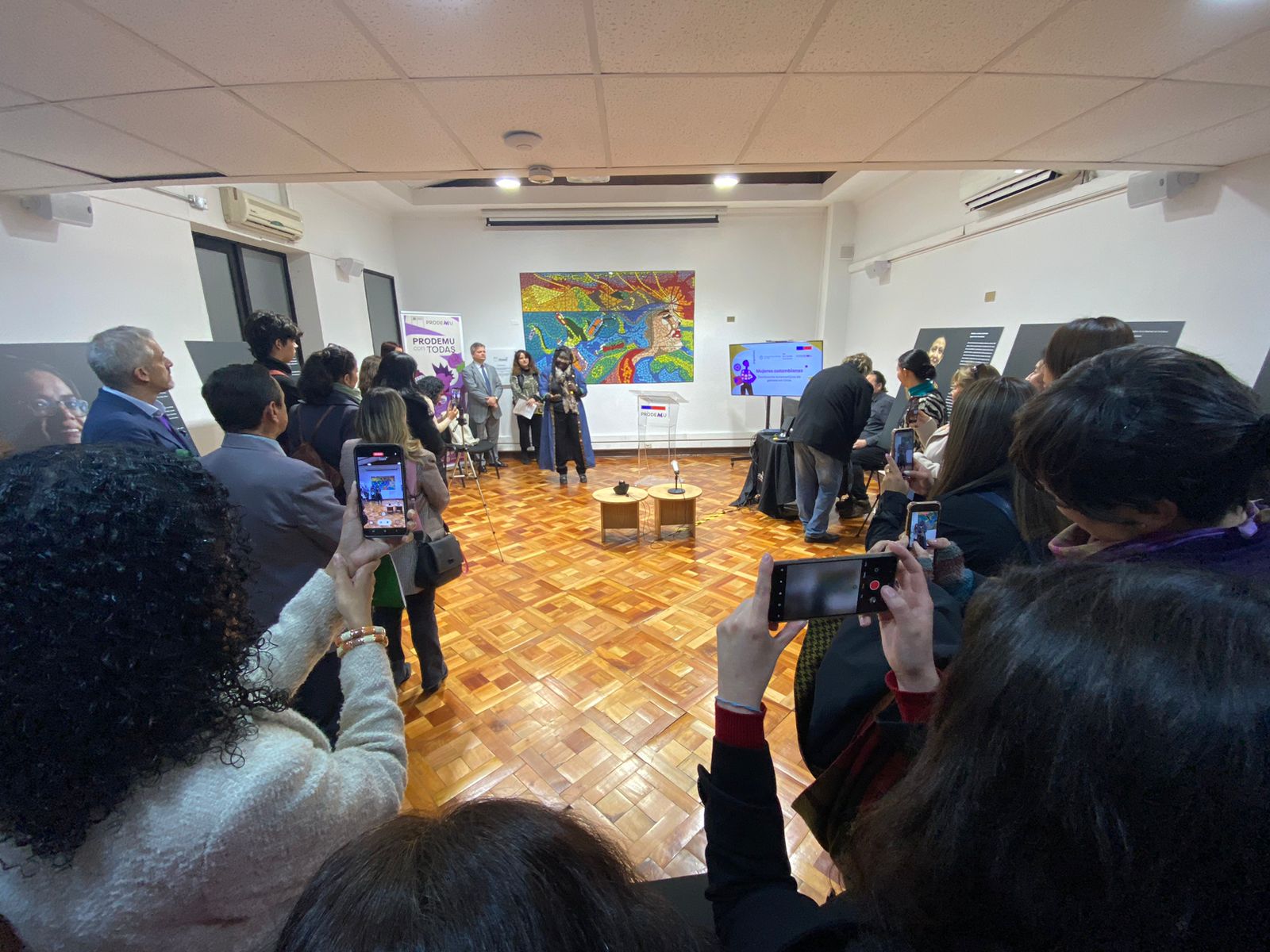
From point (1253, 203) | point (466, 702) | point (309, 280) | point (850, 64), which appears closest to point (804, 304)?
point (1253, 203)

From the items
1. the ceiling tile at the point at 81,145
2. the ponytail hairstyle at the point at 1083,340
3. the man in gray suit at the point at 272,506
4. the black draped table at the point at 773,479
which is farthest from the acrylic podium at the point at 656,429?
the man in gray suit at the point at 272,506

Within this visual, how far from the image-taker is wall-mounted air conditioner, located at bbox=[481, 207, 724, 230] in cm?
588

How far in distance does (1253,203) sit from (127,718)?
4.32 m

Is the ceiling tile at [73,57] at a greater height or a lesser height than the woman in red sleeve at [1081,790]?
greater

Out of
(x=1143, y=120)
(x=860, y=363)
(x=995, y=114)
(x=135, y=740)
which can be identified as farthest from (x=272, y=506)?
(x=860, y=363)

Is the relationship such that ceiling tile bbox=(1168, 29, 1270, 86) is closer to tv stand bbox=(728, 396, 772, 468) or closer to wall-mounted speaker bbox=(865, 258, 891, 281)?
wall-mounted speaker bbox=(865, 258, 891, 281)

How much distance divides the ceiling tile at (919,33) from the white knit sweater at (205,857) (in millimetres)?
1943

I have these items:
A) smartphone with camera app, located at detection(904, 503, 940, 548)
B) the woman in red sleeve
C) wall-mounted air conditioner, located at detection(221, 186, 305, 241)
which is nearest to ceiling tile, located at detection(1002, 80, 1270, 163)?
smartphone with camera app, located at detection(904, 503, 940, 548)

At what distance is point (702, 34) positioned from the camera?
1.34 metres

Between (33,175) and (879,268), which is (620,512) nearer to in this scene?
(33,175)

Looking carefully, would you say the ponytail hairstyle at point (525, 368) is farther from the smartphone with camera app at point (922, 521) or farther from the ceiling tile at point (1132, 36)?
the smartphone with camera app at point (922, 521)

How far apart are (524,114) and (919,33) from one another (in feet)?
4.34

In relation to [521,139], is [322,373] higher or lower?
lower

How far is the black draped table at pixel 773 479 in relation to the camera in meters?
4.12
